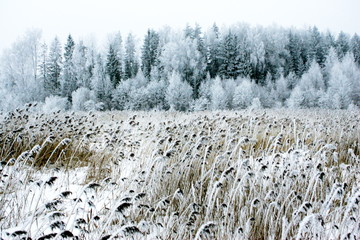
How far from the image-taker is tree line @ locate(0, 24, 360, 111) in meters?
24.5

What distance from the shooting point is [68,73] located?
Answer: 3384 cm

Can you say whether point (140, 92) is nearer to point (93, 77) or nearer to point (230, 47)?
point (93, 77)

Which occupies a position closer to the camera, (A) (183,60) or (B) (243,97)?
(B) (243,97)

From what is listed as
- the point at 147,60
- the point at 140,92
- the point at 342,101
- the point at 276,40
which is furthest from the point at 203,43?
the point at 342,101

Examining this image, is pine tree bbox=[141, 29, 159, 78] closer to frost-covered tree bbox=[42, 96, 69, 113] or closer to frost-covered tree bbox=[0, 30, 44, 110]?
frost-covered tree bbox=[0, 30, 44, 110]

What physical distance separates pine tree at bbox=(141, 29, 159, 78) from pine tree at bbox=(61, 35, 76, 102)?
36.8 ft

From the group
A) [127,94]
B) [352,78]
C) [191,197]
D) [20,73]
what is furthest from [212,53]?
[191,197]

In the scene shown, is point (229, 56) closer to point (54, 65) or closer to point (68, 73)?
point (68, 73)

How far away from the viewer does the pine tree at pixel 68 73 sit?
106 feet

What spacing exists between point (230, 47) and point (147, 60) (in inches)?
562

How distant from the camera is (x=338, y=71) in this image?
29.2 metres

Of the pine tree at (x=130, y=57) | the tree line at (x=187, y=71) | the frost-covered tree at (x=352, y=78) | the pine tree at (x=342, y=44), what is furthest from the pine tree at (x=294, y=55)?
the pine tree at (x=130, y=57)

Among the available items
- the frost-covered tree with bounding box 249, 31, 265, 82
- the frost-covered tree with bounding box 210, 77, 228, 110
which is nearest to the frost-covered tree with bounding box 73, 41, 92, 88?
the frost-covered tree with bounding box 210, 77, 228, 110

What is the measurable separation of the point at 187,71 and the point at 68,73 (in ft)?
55.8
